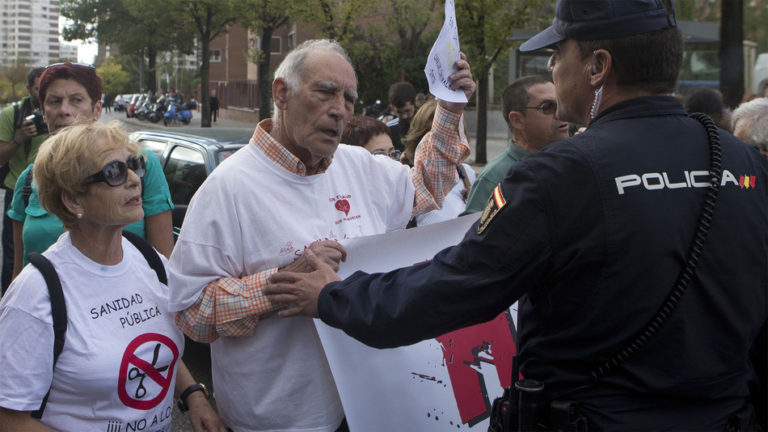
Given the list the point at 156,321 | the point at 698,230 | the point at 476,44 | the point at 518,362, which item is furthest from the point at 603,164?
the point at 476,44

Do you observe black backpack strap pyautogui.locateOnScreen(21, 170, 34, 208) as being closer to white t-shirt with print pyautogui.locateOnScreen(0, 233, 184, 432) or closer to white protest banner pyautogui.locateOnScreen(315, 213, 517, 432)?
white t-shirt with print pyautogui.locateOnScreen(0, 233, 184, 432)

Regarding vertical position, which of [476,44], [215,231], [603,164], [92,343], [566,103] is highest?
[476,44]

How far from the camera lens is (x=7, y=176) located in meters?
4.58

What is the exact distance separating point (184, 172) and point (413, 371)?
4.57 m

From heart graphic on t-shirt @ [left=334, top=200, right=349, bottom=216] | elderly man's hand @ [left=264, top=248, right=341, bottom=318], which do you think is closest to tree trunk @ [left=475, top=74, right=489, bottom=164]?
heart graphic on t-shirt @ [left=334, top=200, right=349, bottom=216]

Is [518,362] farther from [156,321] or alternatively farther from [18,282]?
[18,282]

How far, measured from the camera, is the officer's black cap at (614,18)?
1.73 metres

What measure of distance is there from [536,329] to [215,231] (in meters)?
1.05

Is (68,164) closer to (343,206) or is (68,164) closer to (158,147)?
(343,206)

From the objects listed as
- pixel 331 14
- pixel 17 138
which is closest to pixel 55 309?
pixel 17 138

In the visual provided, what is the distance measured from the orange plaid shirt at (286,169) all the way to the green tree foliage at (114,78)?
10314 cm

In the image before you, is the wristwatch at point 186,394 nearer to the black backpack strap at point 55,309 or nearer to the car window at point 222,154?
the black backpack strap at point 55,309

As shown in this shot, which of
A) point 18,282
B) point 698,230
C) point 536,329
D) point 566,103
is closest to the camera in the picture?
point 698,230

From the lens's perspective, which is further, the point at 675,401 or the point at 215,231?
the point at 215,231
